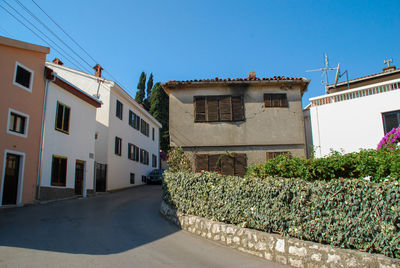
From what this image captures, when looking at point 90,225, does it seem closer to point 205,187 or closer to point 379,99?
point 205,187

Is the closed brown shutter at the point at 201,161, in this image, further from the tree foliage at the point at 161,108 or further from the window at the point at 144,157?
the tree foliage at the point at 161,108

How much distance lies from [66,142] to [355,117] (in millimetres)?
15153

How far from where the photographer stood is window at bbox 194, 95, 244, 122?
15.9 metres

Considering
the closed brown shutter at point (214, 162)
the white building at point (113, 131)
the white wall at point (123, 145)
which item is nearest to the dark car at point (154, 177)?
the white wall at point (123, 145)

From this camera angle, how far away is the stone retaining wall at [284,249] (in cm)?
591

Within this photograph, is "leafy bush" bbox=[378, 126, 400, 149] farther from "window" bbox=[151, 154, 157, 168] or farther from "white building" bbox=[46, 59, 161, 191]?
"window" bbox=[151, 154, 157, 168]

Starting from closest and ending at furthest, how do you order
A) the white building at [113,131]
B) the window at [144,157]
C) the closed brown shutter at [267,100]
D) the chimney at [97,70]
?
the closed brown shutter at [267,100]
the white building at [113,131]
the chimney at [97,70]
the window at [144,157]

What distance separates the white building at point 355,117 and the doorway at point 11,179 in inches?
546

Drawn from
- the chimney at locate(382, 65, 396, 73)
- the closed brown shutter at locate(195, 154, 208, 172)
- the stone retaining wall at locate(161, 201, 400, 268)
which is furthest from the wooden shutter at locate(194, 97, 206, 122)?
the chimney at locate(382, 65, 396, 73)

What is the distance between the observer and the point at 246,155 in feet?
50.9

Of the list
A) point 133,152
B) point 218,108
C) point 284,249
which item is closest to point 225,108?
point 218,108

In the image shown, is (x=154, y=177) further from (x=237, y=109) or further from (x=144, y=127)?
(x=237, y=109)

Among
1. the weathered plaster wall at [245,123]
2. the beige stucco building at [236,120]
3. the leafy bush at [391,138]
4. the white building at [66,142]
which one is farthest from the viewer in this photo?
the white building at [66,142]

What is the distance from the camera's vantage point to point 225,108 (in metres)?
16.0
